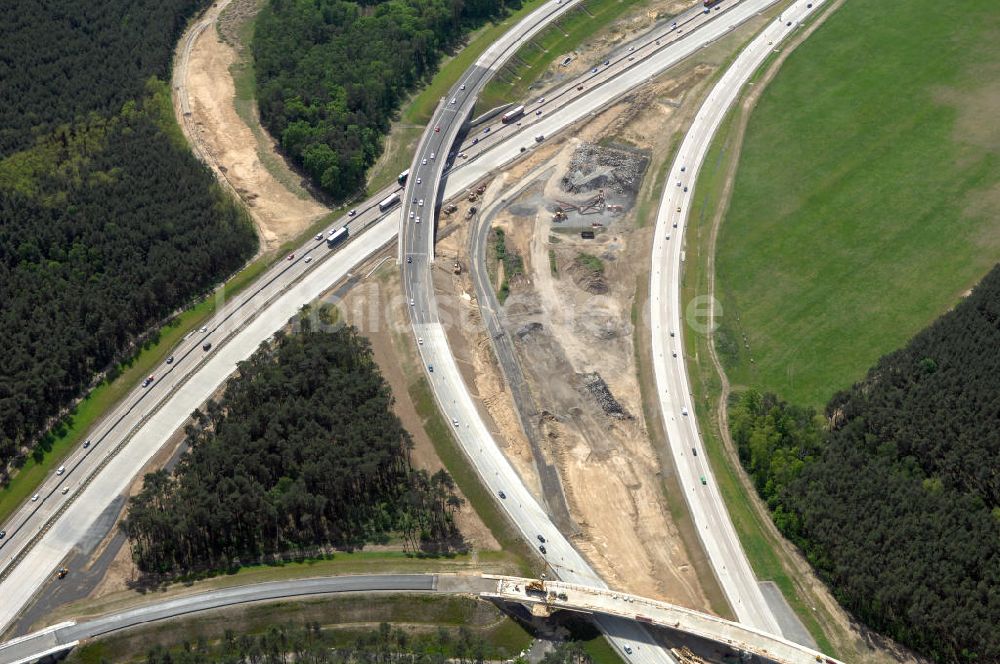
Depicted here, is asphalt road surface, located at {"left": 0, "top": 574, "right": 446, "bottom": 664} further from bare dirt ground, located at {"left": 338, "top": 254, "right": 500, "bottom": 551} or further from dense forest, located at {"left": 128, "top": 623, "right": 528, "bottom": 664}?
bare dirt ground, located at {"left": 338, "top": 254, "right": 500, "bottom": 551}

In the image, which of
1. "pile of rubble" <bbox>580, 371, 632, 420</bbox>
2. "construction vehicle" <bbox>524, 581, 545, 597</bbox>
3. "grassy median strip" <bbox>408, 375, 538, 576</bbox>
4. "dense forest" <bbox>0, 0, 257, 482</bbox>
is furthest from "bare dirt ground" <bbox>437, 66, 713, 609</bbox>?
"dense forest" <bbox>0, 0, 257, 482</bbox>

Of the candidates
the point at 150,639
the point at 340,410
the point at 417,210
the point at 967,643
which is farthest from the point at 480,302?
the point at 967,643

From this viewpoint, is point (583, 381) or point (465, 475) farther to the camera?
point (583, 381)

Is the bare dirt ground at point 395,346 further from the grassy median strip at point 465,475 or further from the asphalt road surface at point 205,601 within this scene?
the asphalt road surface at point 205,601

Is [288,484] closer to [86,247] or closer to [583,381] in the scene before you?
[583,381]

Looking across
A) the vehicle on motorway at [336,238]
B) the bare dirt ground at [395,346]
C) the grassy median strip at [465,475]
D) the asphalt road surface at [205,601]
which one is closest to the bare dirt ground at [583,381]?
the grassy median strip at [465,475]

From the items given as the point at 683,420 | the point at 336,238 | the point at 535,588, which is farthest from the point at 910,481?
the point at 336,238

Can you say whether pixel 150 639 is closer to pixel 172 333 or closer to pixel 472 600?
pixel 472 600
